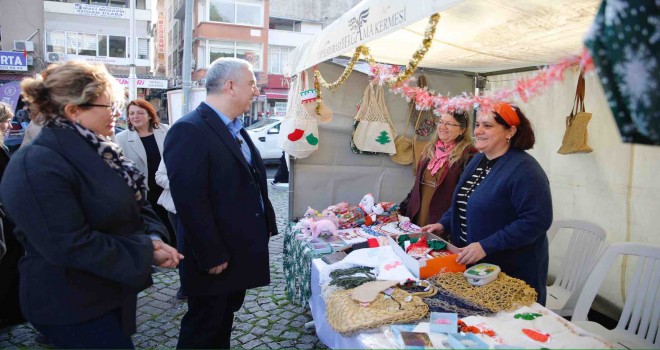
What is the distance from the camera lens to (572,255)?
3.07 m

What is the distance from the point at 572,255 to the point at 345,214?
1.74 m

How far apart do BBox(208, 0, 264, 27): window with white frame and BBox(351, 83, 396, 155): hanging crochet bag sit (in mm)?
22146

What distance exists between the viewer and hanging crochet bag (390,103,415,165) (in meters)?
4.12

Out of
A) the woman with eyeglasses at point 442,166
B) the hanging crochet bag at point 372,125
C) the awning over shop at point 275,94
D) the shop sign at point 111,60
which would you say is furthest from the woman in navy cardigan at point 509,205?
the awning over shop at point 275,94

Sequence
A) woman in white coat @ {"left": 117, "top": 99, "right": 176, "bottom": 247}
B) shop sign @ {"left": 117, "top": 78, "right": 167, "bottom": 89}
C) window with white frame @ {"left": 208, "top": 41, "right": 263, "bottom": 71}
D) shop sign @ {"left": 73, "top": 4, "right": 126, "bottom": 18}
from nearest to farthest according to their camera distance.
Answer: woman in white coat @ {"left": 117, "top": 99, "right": 176, "bottom": 247}, shop sign @ {"left": 73, "top": 4, "right": 126, "bottom": 18}, shop sign @ {"left": 117, "top": 78, "right": 167, "bottom": 89}, window with white frame @ {"left": 208, "top": 41, "right": 263, "bottom": 71}

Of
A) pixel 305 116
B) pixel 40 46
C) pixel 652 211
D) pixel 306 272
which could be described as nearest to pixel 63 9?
pixel 40 46

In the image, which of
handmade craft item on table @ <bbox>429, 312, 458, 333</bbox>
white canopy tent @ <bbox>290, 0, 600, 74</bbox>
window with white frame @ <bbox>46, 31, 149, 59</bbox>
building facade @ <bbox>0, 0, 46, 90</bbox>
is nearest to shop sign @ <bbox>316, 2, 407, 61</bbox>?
white canopy tent @ <bbox>290, 0, 600, 74</bbox>

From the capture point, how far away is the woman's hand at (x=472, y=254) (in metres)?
2.04

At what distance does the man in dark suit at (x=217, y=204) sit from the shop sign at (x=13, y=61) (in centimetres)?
1963

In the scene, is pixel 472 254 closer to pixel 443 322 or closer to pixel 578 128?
pixel 443 322

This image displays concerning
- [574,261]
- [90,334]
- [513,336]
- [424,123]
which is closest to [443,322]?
[513,336]

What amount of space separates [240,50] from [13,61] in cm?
1092

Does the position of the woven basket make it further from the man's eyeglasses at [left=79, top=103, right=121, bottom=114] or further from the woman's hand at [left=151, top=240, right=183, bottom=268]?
the man's eyeglasses at [left=79, top=103, right=121, bottom=114]

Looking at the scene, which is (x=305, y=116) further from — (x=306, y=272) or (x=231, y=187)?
(x=231, y=187)
